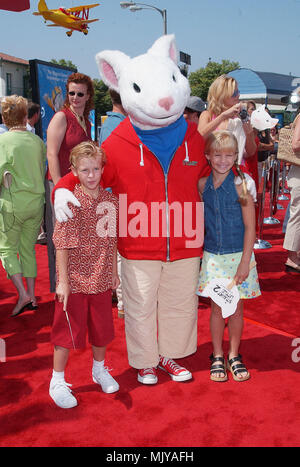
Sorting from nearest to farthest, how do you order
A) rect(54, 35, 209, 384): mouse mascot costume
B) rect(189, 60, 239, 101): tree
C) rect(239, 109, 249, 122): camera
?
rect(54, 35, 209, 384): mouse mascot costume
rect(239, 109, 249, 122): camera
rect(189, 60, 239, 101): tree

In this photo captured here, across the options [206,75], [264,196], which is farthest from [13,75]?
[264,196]

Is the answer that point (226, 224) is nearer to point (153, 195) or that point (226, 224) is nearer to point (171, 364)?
point (153, 195)

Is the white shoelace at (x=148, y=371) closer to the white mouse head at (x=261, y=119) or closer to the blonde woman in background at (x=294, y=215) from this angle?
the white mouse head at (x=261, y=119)

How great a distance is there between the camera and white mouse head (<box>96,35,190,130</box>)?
2.34 m

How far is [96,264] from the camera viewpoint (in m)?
2.55

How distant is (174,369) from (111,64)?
187 cm

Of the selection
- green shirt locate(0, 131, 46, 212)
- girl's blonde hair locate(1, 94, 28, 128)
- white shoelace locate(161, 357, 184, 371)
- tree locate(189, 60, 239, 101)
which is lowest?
white shoelace locate(161, 357, 184, 371)

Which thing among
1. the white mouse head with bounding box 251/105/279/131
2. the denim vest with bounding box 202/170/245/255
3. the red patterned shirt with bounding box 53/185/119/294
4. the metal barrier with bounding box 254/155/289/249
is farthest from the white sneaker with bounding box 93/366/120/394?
the metal barrier with bounding box 254/155/289/249

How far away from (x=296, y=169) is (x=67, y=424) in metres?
3.52

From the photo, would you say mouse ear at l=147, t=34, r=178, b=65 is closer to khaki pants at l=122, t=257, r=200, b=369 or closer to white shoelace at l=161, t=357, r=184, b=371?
khaki pants at l=122, t=257, r=200, b=369

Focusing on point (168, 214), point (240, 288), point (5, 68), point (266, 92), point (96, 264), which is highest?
point (5, 68)

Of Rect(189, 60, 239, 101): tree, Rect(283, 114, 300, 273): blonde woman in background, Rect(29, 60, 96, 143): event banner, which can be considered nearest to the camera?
Rect(29, 60, 96, 143): event banner

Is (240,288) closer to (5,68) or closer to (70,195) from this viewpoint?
(70,195)
